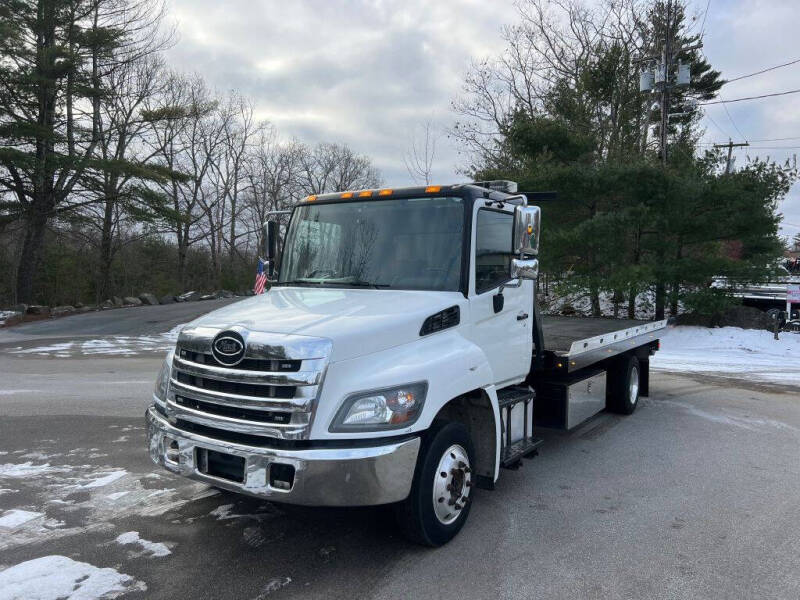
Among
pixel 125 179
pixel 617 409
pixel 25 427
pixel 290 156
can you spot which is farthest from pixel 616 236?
pixel 290 156

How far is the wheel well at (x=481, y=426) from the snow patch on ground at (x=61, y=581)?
2.30 metres

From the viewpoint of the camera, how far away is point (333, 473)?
10.8 ft

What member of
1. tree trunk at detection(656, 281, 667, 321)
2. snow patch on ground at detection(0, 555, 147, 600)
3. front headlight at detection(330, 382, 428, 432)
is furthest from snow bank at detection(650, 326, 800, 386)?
snow patch on ground at detection(0, 555, 147, 600)

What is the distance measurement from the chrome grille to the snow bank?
11375 millimetres

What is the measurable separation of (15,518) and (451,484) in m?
3.14

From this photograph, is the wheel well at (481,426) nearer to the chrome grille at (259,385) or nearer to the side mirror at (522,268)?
the side mirror at (522,268)

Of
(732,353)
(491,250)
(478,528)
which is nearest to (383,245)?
(491,250)

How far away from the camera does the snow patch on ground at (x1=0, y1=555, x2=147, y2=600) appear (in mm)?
3234

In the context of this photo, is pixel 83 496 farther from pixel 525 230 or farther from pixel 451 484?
pixel 525 230

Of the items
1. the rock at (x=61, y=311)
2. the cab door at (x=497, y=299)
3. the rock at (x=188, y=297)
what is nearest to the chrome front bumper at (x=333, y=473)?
the cab door at (x=497, y=299)

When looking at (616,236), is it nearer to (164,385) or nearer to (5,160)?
(164,385)

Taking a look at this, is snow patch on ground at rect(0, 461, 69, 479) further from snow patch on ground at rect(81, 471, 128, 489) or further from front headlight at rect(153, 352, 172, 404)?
front headlight at rect(153, 352, 172, 404)

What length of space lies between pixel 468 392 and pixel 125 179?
74.5 feet

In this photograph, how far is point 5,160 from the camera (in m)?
→ 20.1
